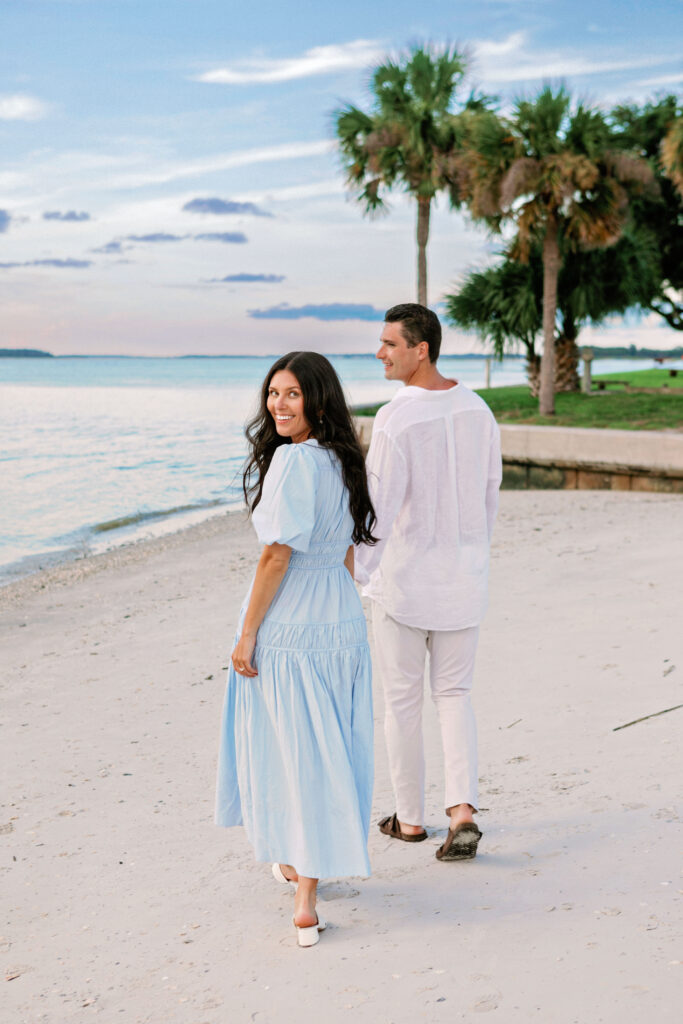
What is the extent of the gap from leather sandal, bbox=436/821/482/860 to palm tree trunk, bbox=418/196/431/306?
70.5 feet

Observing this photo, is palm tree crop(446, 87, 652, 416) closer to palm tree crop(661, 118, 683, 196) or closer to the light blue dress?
palm tree crop(661, 118, 683, 196)

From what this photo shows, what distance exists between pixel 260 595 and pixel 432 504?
718 millimetres

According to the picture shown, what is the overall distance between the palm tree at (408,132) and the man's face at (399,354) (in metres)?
21.3

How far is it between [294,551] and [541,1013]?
4.18 ft

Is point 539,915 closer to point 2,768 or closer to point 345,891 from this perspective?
point 345,891

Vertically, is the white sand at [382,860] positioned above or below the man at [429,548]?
below

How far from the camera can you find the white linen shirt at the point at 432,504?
9.73 ft

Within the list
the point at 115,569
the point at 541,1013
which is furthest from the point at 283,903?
the point at 115,569

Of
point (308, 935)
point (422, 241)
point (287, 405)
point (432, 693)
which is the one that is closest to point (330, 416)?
point (287, 405)

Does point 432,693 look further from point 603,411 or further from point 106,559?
point 603,411

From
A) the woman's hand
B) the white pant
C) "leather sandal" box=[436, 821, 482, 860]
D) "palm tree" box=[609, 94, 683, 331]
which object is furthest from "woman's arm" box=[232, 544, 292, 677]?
"palm tree" box=[609, 94, 683, 331]

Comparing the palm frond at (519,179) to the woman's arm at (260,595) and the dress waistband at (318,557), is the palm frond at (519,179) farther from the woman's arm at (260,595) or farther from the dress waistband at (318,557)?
the woman's arm at (260,595)

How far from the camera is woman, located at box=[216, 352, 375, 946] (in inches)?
102

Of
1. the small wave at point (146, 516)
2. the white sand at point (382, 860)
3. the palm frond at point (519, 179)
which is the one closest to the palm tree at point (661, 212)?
the palm frond at point (519, 179)
